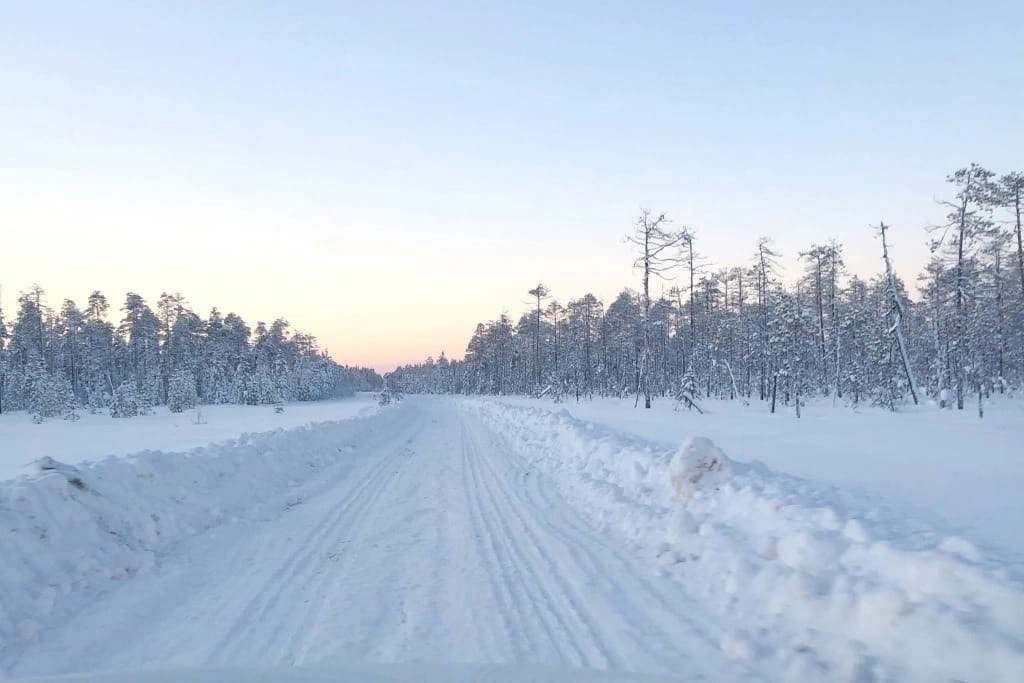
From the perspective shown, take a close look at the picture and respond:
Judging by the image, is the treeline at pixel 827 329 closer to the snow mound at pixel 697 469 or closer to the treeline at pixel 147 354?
the snow mound at pixel 697 469

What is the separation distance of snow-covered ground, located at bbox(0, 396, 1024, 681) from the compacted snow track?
3 centimetres

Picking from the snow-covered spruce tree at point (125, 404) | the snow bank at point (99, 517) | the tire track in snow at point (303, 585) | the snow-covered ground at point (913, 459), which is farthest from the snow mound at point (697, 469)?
the snow-covered spruce tree at point (125, 404)

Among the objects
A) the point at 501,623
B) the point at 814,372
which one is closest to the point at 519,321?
the point at 814,372

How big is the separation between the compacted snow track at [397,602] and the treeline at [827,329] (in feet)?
72.7

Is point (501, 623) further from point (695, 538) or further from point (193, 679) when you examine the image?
point (695, 538)

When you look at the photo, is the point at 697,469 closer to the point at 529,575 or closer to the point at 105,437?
the point at 529,575

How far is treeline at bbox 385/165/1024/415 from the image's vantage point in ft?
97.7

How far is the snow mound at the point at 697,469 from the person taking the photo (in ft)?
24.7

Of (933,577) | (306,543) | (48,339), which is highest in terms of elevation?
(48,339)

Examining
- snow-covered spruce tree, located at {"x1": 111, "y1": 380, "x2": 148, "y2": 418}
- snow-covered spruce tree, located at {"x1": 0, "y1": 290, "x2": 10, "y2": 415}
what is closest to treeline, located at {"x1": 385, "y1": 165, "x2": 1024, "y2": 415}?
snow-covered spruce tree, located at {"x1": 111, "y1": 380, "x2": 148, "y2": 418}

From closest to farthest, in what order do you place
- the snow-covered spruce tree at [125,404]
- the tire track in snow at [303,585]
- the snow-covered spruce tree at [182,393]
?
1. the tire track in snow at [303,585]
2. the snow-covered spruce tree at [125,404]
3. the snow-covered spruce tree at [182,393]

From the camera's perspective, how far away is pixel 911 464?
9.25m

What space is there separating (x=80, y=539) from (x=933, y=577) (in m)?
7.96

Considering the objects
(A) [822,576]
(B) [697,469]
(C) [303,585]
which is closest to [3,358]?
(C) [303,585]
